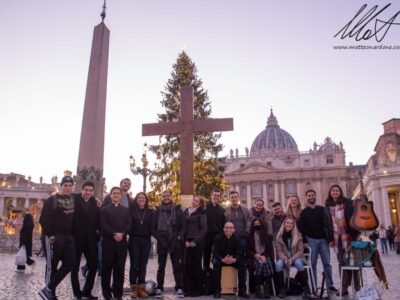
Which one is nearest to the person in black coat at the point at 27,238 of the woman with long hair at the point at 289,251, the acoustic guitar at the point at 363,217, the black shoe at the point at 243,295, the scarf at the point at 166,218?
the scarf at the point at 166,218

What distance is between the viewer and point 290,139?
101 m

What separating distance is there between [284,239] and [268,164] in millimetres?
75658

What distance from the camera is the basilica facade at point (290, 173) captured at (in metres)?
75.8

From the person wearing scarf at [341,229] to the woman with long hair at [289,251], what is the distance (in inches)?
23.3

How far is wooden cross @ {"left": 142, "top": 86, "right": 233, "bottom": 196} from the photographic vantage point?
8891 mm

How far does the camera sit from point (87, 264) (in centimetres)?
600

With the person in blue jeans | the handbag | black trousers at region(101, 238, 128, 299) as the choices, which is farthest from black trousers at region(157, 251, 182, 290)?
the handbag

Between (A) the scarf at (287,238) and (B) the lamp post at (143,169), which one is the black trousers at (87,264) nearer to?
(A) the scarf at (287,238)

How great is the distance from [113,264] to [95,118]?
691 cm

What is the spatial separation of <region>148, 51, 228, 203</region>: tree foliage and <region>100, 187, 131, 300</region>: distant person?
14.0 metres

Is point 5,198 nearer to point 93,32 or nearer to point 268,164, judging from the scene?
point 268,164

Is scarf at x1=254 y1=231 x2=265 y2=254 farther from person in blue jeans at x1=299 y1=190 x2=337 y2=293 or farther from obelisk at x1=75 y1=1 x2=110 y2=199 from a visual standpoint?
obelisk at x1=75 y1=1 x2=110 y2=199

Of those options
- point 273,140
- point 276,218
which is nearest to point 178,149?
point 276,218

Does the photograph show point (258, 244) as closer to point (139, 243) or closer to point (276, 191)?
point (139, 243)
